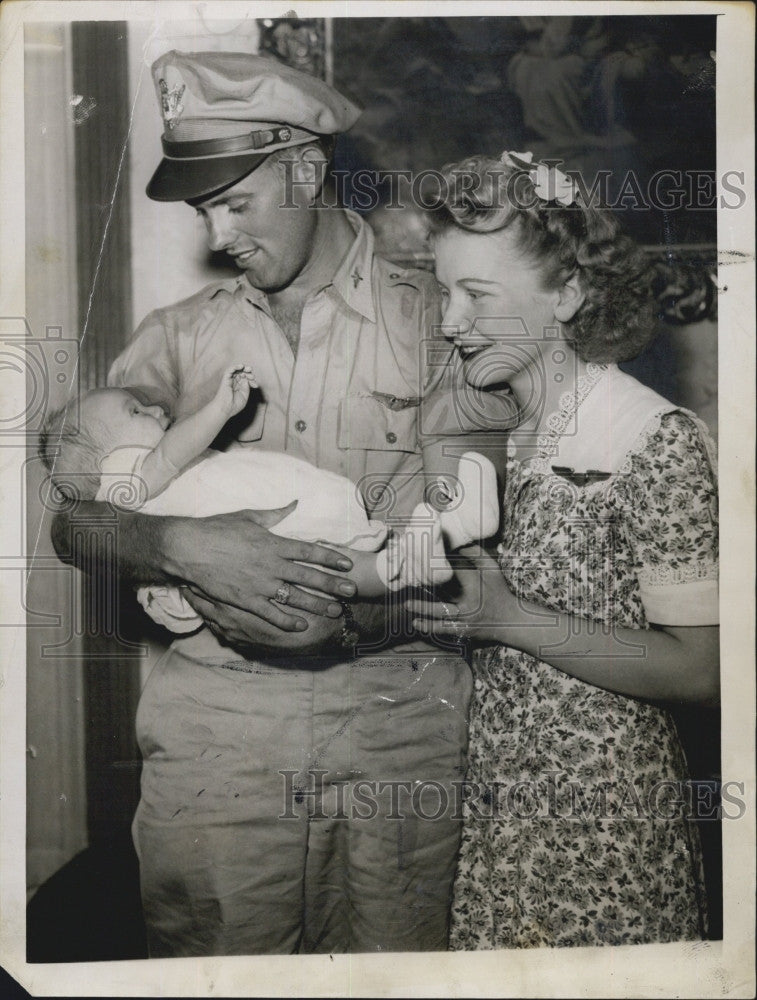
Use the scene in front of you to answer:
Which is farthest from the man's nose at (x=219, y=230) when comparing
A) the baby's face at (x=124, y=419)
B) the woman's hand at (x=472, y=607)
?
the woman's hand at (x=472, y=607)

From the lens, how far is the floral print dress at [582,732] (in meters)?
1.95

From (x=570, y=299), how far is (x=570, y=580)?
0.62 meters

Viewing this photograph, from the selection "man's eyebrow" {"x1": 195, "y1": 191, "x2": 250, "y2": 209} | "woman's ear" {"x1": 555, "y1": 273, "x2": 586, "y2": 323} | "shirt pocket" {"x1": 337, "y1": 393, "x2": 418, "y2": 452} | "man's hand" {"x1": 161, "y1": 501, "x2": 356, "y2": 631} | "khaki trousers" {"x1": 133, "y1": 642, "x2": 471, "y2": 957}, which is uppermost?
"man's eyebrow" {"x1": 195, "y1": 191, "x2": 250, "y2": 209}

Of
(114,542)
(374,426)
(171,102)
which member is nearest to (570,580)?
(374,426)

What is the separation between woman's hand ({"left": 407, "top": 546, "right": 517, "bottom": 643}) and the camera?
196cm

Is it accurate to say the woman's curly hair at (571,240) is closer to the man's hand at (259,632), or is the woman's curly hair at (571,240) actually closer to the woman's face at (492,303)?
the woman's face at (492,303)

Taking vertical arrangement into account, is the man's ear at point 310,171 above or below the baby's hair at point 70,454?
above

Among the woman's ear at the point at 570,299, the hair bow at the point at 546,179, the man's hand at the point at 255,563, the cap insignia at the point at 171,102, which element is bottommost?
the man's hand at the point at 255,563

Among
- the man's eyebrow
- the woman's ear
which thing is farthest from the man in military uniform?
the woman's ear

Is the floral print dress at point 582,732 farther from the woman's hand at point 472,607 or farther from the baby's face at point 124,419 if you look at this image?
the baby's face at point 124,419

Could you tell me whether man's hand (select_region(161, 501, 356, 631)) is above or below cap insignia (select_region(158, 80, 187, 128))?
below

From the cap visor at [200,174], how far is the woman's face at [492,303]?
1.50ft

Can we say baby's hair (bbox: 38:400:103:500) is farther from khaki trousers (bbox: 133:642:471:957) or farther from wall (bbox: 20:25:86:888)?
khaki trousers (bbox: 133:642:471:957)

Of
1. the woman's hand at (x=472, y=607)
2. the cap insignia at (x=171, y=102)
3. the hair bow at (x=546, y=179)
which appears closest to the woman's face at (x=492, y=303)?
the hair bow at (x=546, y=179)
